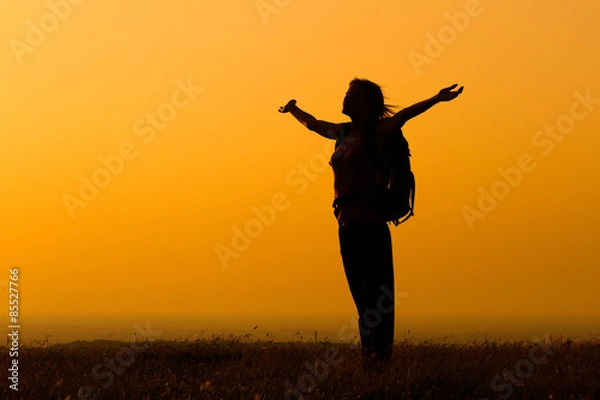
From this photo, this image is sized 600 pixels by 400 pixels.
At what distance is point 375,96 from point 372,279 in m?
2.11

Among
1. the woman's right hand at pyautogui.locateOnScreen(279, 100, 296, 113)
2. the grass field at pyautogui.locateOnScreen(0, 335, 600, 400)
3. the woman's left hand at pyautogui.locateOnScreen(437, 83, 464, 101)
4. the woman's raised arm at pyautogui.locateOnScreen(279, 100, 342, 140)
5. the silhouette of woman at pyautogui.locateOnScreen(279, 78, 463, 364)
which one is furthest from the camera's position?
the woman's right hand at pyautogui.locateOnScreen(279, 100, 296, 113)

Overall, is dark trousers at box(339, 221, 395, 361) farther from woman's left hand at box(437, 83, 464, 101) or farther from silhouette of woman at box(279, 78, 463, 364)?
woman's left hand at box(437, 83, 464, 101)

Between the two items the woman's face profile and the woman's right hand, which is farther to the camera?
the woman's right hand

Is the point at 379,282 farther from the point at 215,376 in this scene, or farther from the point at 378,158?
the point at 215,376

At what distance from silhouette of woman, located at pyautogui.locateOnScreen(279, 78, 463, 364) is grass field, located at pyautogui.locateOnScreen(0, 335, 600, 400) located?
19.2 inches

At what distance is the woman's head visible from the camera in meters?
10.1

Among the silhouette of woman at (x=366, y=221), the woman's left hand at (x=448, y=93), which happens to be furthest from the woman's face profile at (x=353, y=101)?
the woman's left hand at (x=448, y=93)

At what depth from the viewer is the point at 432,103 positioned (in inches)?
372

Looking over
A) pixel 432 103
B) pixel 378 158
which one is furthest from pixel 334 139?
pixel 432 103

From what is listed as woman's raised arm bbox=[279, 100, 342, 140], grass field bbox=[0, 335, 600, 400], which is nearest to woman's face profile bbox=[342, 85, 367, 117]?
woman's raised arm bbox=[279, 100, 342, 140]

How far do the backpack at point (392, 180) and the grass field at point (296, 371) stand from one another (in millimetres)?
1786

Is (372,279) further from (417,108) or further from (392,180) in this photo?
(417,108)

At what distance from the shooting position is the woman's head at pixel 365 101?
1013 centimetres

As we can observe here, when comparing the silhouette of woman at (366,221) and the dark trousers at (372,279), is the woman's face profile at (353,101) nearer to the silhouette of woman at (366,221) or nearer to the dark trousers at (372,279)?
the silhouette of woman at (366,221)
